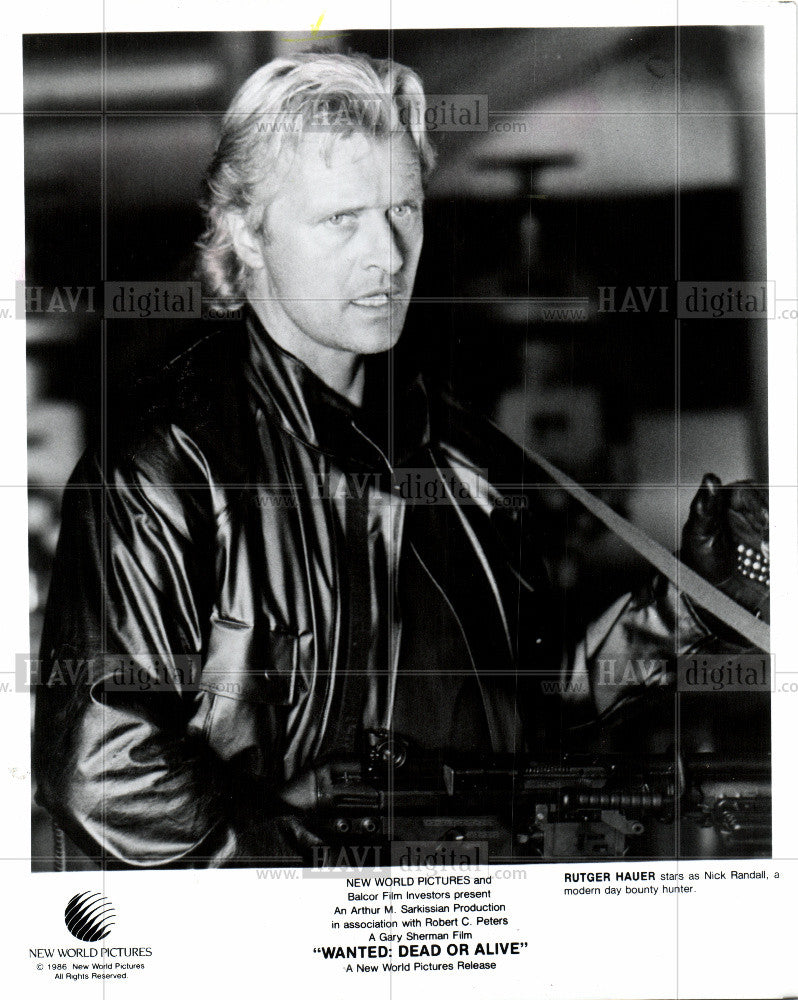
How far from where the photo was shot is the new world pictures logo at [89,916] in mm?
2762

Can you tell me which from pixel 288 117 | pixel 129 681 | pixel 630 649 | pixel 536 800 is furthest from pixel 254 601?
pixel 288 117

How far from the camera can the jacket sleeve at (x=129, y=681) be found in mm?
2721

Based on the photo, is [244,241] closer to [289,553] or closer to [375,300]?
[375,300]

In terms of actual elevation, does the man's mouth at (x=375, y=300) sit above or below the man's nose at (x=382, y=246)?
below

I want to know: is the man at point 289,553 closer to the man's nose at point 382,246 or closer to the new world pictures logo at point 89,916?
the man's nose at point 382,246

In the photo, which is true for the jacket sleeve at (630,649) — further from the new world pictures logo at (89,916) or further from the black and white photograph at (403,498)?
the new world pictures logo at (89,916)

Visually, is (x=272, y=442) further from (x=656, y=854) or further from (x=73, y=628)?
(x=656, y=854)

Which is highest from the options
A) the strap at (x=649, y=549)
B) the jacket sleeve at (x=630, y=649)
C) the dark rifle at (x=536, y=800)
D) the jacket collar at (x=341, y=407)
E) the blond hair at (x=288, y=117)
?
the blond hair at (x=288, y=117)

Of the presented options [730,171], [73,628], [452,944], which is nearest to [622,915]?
[452,944]

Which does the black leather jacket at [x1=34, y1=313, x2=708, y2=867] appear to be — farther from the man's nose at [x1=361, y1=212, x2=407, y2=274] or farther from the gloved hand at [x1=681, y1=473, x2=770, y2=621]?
the man's nose at [x1=361, y1=212, x2=407, y2=274]

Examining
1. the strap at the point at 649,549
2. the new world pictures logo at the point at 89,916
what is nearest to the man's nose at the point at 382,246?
the strap at the point at 649,549

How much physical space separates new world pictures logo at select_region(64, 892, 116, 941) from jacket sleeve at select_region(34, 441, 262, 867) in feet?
0.38

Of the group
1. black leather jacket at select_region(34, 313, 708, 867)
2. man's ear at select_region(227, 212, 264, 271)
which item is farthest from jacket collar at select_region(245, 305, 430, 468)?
man's ear at select_region(227, 212, 264, 271)

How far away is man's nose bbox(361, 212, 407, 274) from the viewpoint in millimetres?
2758
